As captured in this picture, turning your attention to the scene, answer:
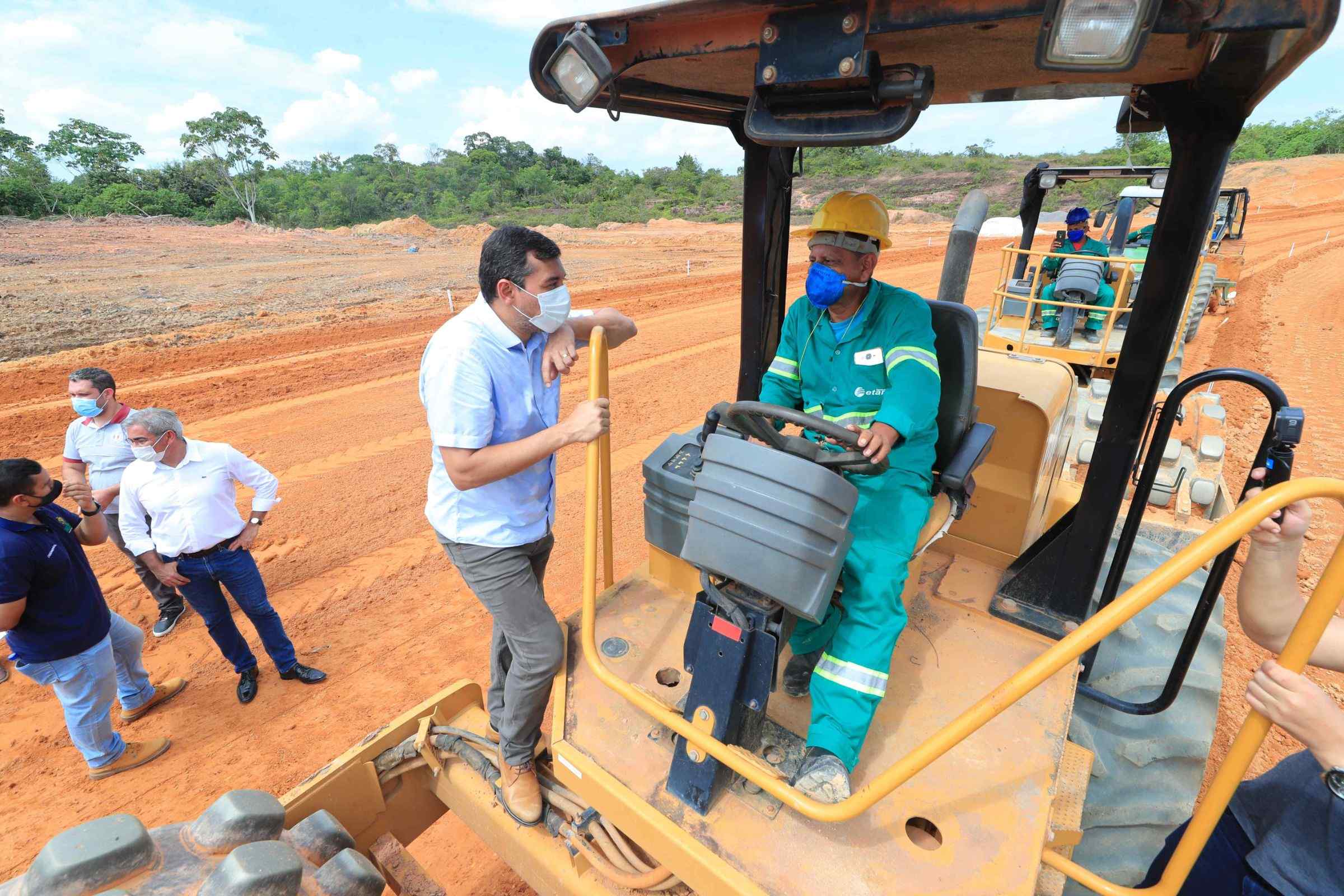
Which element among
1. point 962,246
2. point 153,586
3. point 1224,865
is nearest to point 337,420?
point 153,586

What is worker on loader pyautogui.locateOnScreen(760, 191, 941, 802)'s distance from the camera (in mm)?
1915

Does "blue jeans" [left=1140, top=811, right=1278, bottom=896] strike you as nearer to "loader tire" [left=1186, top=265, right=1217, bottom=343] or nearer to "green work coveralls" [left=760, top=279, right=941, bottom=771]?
"green work coveralls" [left=760, top=279, right=941, bottom=771]

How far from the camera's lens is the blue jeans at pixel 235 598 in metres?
3.68

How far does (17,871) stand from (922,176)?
45.9 m

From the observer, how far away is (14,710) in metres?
3.90

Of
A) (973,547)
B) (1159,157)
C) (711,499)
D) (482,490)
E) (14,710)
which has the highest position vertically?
(1159,157)

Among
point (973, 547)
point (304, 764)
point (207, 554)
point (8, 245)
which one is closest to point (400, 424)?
point (207, 554)

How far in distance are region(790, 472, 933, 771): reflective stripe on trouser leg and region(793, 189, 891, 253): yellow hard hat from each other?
835 millimetres

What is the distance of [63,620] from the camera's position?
10.4 feet

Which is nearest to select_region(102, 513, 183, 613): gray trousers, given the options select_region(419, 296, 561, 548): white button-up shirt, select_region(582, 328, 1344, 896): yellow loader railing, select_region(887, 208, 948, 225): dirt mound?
select_region(419, 296, 561, 548): white button-up shirt

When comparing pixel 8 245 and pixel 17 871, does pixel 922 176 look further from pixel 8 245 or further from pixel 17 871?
pixel 17 871

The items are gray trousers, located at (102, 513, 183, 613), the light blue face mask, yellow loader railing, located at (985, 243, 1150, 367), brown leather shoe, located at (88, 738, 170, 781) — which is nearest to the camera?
brown leather shoe, located at (88, 738, 170, 781)

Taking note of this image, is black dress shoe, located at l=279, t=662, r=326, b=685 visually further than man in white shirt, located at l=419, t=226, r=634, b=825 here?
Yes

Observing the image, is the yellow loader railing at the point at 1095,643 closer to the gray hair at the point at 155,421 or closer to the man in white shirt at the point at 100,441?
the gray hair at the point at 155,421
